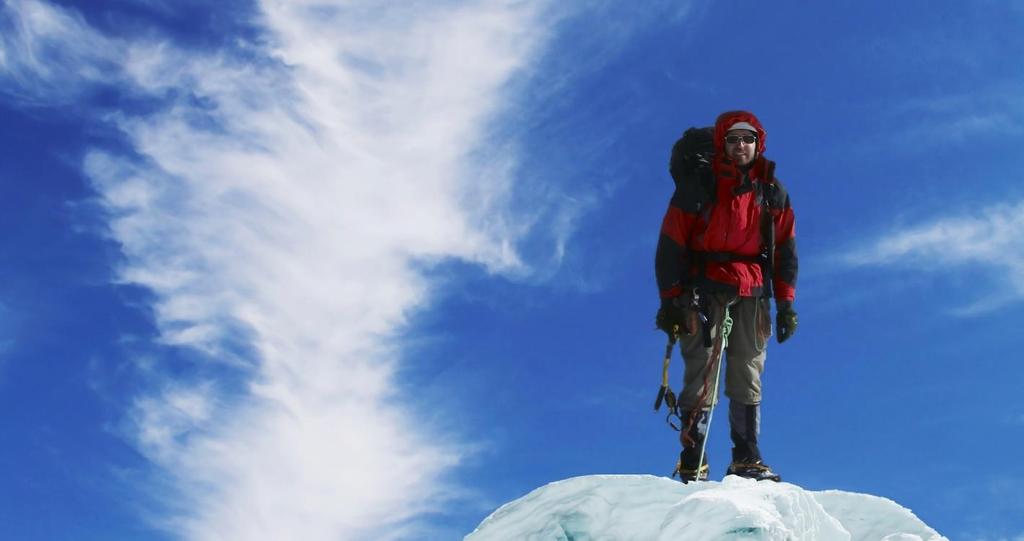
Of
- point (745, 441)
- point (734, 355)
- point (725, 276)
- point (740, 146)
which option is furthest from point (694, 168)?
point (745, 441)

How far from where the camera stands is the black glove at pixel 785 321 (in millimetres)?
9914

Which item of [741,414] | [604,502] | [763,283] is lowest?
[604,502]

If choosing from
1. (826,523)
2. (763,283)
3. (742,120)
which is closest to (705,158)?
(742,120)

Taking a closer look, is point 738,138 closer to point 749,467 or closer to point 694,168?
point 694,168

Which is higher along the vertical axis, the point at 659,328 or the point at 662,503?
the point at 659,328

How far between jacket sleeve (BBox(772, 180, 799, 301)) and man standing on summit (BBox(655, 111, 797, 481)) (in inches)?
7.0

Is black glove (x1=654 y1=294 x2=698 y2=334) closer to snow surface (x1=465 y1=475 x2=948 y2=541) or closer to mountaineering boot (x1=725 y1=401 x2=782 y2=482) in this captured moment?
mountaineering boot (x1=725 y1=401 x2=782 y2=482)

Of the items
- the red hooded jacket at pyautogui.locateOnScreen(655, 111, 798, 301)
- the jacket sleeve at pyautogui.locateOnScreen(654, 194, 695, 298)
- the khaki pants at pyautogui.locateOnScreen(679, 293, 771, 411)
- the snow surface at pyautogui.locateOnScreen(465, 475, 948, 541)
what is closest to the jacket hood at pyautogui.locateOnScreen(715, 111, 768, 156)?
the red hooded jacket at pyautogui.locateOnScreen(655, 111, 798, 301)

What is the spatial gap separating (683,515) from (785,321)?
14.5 feet

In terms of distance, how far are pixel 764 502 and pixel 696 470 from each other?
313 cm

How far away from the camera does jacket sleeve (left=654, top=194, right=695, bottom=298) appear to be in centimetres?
958

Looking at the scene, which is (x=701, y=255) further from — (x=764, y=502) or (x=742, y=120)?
(x=764, y=502)

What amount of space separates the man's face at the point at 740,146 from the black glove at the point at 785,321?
1466 mm

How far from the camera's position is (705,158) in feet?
32.5
